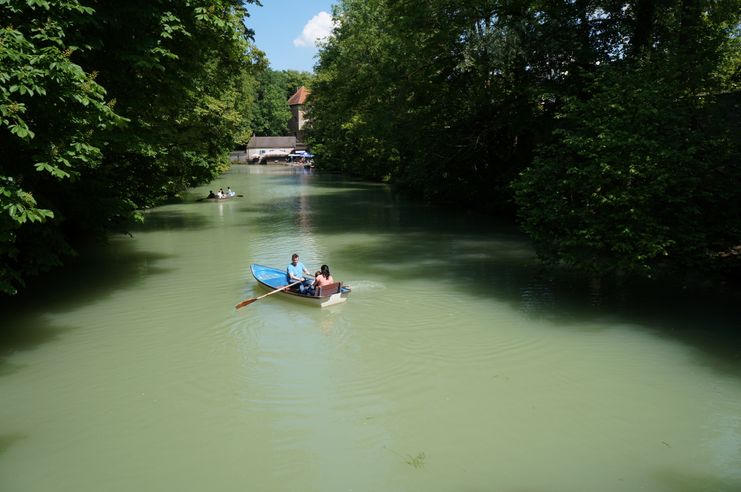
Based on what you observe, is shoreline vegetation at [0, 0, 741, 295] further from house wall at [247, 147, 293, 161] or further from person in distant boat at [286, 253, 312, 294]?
house wall at [247, 147, 293, 161]

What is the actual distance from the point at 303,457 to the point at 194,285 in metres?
9.69

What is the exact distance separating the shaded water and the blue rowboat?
0.26 m

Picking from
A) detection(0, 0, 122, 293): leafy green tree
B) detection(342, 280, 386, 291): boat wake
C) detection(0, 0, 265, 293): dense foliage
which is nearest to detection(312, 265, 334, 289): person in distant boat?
detection(342, 280, 386, 291): boat wake

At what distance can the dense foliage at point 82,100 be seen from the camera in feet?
30.3

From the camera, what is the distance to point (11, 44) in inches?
352

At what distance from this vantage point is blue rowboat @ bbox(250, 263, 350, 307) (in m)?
13.5

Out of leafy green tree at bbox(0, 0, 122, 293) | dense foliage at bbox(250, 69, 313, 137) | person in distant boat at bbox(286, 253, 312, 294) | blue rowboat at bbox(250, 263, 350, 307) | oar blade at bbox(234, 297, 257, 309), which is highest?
dense foliage at bbox(250, 69, 313, 137)

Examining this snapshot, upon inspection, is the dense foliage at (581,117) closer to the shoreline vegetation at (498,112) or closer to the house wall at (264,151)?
the shoreline vegetation at (498,112)

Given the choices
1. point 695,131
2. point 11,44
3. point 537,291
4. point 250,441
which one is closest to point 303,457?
point 250,441

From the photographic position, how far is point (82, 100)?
384 inches

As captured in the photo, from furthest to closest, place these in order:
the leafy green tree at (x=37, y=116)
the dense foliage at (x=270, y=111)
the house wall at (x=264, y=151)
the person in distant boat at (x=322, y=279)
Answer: the dense foliage at (x=270, y=111), the house wall at (x=264, y=151), the person in distant boat at (x=322, y=279), the leafy green tree at (x=37, y=116)

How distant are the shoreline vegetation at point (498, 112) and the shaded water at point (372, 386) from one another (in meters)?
1.65

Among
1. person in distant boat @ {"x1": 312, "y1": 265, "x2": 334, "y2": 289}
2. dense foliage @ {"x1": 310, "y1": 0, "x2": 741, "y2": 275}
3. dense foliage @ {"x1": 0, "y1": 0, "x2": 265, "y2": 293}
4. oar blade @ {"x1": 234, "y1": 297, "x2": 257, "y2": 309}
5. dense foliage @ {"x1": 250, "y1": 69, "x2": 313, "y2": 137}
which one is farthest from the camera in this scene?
dense foliage @ {"x1": 250, "y1": 69, "x2": 313, "y2": 137}

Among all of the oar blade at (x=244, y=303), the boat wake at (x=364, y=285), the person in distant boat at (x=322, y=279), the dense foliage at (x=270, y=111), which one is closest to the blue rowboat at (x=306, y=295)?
the person in distant boat at (x=322, y=279)
